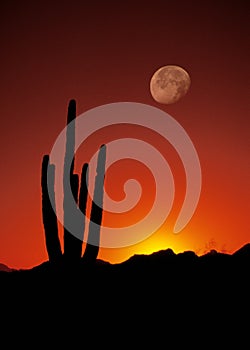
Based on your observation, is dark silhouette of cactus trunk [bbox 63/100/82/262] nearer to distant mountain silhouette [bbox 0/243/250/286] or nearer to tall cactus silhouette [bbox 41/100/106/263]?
tall cactus silhouette [bbox 41/100/106/263]

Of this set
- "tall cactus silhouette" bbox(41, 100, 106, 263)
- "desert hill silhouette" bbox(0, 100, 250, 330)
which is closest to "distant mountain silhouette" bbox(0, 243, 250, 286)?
"desert hill silhouette" bbox(0, 100, 250, 330)

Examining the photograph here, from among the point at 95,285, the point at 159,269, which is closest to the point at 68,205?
the point at 95,285

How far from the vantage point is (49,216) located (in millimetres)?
14203

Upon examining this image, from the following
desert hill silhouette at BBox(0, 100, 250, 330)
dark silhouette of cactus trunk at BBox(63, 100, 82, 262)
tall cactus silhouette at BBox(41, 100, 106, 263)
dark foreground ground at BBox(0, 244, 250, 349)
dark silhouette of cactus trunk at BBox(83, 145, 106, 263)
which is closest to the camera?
dark foreground ground at BBox(0, 244, 250, 349)

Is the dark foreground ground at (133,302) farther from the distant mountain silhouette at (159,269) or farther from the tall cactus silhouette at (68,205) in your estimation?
the tall cactus silhouette at (68,205)

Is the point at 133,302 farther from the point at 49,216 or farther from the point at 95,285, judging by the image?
the point at 49,216

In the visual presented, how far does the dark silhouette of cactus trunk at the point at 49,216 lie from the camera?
1412 centimetres

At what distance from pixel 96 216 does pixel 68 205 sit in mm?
1069

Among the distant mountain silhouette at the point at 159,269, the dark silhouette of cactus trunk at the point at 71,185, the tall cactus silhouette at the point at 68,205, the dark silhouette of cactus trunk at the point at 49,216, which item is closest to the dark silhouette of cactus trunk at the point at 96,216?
the tall cactus silhouette at the point at 68,205

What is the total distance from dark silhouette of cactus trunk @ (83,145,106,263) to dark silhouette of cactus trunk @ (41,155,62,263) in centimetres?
100

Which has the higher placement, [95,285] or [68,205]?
[68,205]

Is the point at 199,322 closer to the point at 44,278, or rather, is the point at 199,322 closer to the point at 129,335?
the point at 129,335

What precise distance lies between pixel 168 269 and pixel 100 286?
3.74m

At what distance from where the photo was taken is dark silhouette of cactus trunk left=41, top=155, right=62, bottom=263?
14.1 meters
